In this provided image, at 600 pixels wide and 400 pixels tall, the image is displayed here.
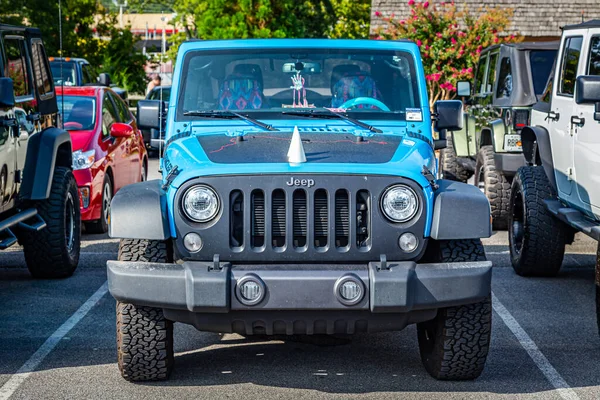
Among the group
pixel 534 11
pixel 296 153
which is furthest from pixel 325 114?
pixel 534 11

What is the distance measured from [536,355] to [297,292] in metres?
2.07

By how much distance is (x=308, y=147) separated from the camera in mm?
5910

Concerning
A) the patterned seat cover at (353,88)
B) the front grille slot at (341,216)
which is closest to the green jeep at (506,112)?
the patterned seat cover at (353,88)

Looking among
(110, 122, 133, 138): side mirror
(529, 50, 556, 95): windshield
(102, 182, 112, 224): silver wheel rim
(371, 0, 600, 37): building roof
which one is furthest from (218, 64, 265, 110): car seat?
(371, 0, 600, 37): building roof

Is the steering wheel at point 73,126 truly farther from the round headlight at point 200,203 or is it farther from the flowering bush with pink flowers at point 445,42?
the flowering bush with pink flowers at point 445,42

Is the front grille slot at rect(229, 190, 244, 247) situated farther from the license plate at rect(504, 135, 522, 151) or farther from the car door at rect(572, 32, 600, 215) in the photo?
the license plate at rect(504, 135, 522, 151)

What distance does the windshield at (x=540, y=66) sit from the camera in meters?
11.7

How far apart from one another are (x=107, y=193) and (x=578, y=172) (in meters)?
5.52

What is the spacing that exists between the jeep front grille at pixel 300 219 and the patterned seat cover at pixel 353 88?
1.46 metres

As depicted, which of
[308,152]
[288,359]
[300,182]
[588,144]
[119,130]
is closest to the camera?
[300,182]

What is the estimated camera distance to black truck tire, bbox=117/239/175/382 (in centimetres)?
556

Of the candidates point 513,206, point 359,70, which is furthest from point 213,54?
point 513,206

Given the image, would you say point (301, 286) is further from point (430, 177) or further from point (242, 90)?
point (242, 90)

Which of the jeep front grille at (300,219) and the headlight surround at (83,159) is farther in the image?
the headlight surround at (83,159)
